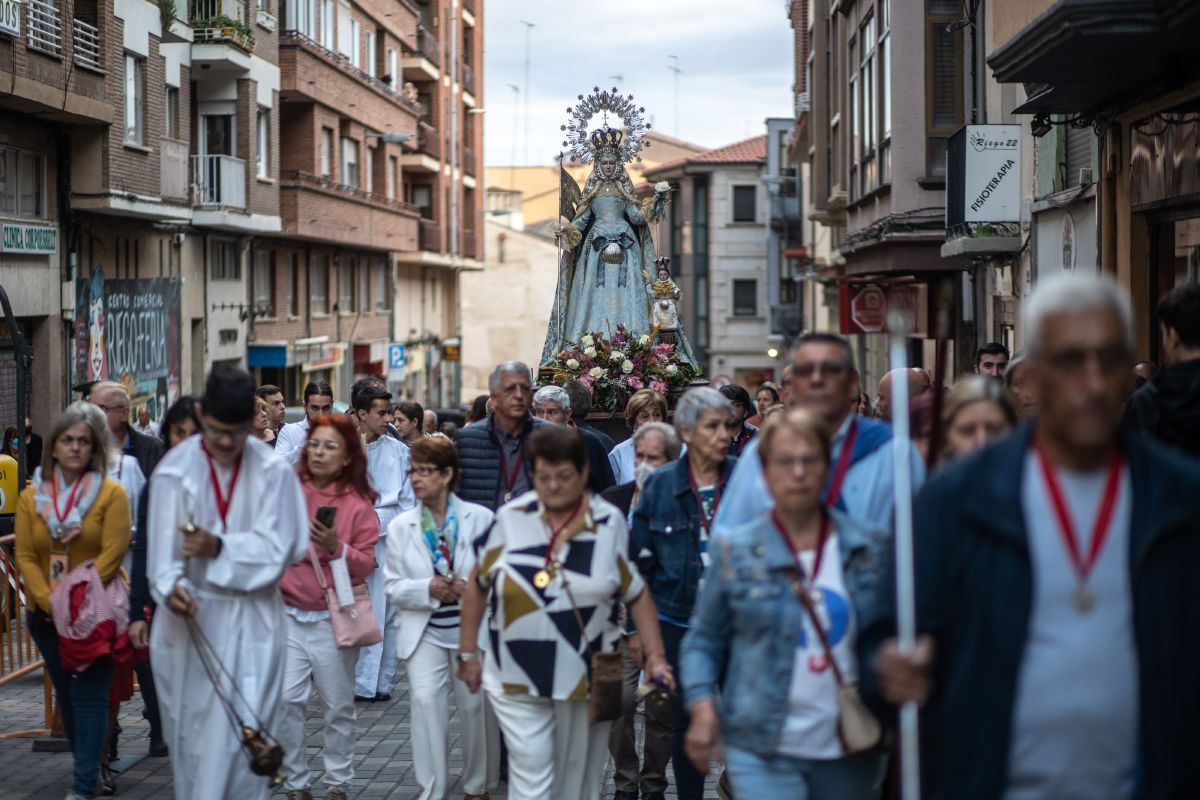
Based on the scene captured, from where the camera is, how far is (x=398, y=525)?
26.6ft

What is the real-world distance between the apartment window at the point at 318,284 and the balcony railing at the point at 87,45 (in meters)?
16.5

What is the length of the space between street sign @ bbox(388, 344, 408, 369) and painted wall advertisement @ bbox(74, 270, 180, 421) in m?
16.6

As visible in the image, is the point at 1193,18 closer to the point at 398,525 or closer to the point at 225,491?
the point at 398,525

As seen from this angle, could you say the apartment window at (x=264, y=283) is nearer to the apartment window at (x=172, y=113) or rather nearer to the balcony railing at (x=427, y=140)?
the apartment window at (x=172, y=113)

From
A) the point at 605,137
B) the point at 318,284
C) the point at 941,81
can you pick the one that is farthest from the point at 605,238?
the point at 318,284

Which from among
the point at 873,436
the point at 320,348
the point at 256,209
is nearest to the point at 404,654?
the point at 873,436

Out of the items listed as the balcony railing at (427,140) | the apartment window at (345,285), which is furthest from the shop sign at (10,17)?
the balcony railing at (427,140)

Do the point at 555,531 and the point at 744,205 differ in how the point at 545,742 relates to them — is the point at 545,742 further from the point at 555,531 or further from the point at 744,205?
the point at 744,205

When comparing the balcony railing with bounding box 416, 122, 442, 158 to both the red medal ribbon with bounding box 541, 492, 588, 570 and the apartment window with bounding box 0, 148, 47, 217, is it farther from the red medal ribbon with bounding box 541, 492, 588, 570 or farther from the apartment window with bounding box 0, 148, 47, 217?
the red medal ribbon with bounding box 541, 492, 588, 570

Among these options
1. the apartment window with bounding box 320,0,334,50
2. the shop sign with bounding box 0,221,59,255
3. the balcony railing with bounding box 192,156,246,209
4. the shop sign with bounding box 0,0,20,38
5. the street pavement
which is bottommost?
the street pavement

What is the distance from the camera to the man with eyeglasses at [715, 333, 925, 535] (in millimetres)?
5289

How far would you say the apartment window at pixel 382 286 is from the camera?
50075mm

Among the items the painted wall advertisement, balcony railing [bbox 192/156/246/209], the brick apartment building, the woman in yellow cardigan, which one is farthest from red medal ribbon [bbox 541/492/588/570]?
balcony railing [bbox 192/156/246/209]

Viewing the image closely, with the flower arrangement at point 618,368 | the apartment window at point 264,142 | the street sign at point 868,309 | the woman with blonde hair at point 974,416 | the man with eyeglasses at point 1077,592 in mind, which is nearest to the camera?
the man with eyeglasses at point 1077,592
